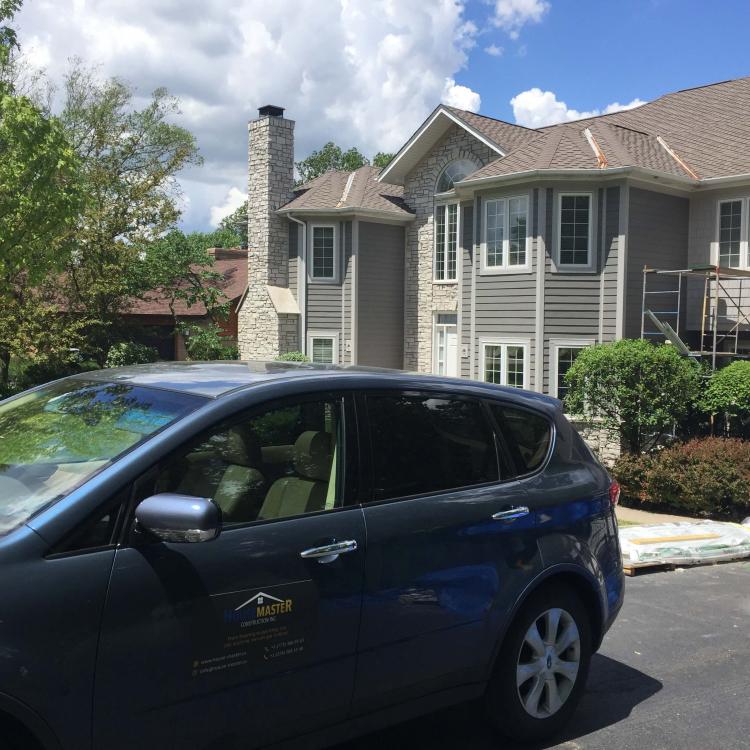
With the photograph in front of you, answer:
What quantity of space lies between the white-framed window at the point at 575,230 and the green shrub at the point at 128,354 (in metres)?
13.3

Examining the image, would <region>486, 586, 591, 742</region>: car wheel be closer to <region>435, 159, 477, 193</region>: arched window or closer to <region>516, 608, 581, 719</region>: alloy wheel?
<region>516, 608, 581, 719</region>: alloy wheel

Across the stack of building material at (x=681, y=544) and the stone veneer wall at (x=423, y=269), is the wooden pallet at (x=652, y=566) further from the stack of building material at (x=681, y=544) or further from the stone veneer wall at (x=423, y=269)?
the stone veneer wall at (x=423, y=269)

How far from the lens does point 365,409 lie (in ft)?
11.7

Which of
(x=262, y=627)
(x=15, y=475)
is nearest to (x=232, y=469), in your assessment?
(x=262, y=627)

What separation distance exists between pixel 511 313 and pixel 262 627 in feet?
51.1

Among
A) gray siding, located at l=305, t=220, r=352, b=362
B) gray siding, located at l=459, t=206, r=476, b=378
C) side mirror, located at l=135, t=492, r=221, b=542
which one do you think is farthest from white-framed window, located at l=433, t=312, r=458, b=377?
side mirror, located at l=135, t=492, r=221, b=542

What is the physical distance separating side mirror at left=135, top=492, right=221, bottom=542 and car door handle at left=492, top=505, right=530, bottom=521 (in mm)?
1556

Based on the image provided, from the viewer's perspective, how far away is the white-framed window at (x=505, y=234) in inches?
Result: 693

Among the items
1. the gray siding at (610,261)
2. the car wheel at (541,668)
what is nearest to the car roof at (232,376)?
the car wheel at (541,668)

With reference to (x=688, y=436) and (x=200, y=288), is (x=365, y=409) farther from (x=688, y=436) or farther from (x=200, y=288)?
(x=200, y=288)

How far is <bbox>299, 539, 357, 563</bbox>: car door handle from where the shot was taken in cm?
311

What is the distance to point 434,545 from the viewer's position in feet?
11.6

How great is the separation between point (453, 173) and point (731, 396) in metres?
10.8

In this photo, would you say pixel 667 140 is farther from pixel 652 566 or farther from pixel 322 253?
pixel 652 566
